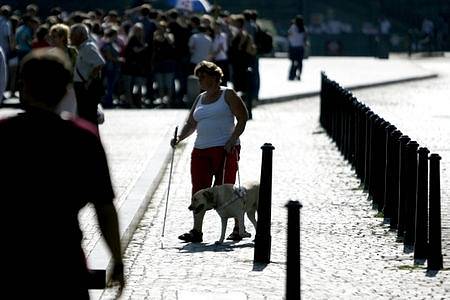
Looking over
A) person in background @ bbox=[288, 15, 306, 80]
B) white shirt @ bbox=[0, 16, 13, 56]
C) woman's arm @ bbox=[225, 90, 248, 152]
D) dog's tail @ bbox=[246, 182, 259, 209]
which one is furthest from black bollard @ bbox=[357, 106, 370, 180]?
person in background @ bbox=[288, 15, 306, 80]

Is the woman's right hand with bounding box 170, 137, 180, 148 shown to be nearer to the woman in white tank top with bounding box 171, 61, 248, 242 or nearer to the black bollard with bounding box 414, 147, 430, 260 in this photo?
the woman in white tank top with bounding box 171, 61, 248, 242

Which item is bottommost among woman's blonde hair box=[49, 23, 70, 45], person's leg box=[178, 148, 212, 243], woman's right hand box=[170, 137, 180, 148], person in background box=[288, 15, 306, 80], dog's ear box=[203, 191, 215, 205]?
Result: person in background box=[288, 15, 306, 80]

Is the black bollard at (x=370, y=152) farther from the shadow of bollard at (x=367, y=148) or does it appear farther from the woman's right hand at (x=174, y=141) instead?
the woman's right hand at (x=174, y=141)

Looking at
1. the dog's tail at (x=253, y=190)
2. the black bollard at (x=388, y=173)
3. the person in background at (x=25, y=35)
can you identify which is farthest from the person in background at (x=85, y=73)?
the person in background at (x=25, y=35)

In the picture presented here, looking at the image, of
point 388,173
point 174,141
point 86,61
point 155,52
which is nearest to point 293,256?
point 174,141

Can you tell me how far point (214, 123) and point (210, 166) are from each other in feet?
1.16

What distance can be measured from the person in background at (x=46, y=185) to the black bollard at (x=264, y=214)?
5.97 metres

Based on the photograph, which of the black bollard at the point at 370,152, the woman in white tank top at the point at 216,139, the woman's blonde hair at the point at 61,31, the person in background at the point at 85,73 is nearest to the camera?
the woman in white tank top at the point at 216,139

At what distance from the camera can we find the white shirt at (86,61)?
17141 mm

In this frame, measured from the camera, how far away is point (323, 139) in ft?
81.6

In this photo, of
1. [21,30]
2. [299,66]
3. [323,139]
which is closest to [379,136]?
[323,139]

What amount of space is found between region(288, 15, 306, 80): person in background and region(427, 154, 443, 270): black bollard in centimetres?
2930

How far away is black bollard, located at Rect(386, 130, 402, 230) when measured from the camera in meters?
14.4

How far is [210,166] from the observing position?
553 inches
